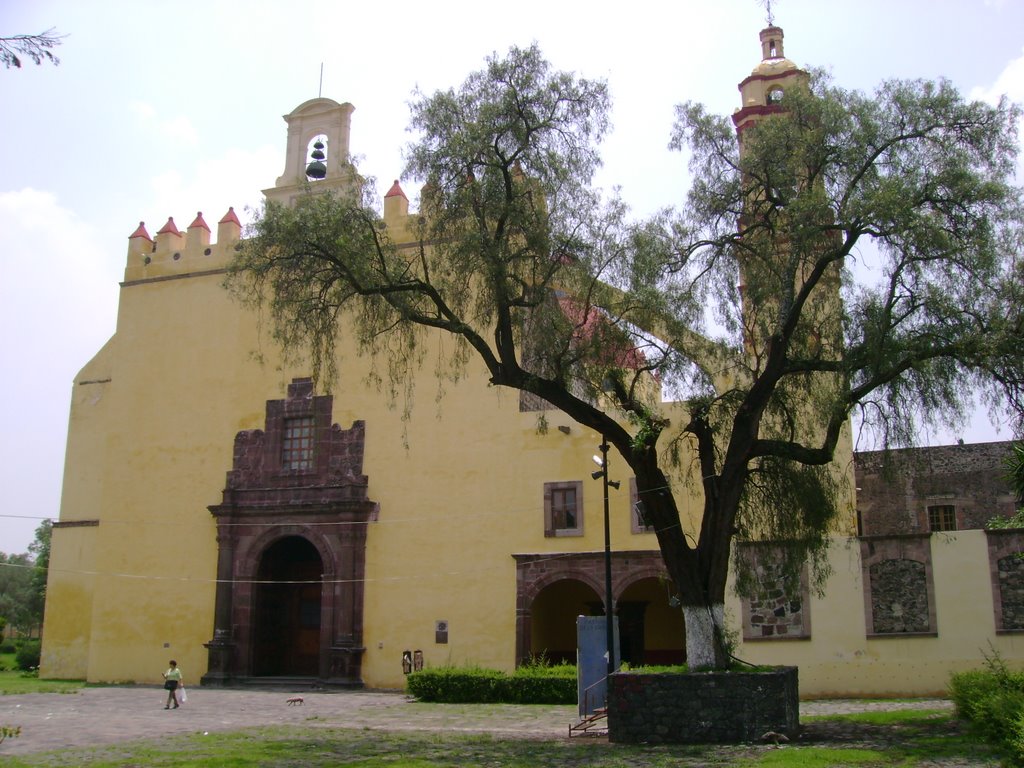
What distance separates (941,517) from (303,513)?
18.7 meters

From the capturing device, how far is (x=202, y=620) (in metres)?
25.5

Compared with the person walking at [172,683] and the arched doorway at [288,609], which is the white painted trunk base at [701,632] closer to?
the person walking at [172,683]

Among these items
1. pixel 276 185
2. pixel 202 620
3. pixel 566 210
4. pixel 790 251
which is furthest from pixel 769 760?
pixel 276 185

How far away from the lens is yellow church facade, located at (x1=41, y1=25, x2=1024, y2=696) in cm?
2309

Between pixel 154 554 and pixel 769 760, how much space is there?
20.1 metres

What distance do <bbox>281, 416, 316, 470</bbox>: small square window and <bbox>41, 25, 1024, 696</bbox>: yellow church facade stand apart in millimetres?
53

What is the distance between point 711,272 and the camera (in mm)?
13680

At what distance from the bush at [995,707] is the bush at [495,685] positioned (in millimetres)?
7592

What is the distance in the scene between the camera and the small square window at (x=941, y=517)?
30094 mm

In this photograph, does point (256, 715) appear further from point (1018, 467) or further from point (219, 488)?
point (1018, 467)

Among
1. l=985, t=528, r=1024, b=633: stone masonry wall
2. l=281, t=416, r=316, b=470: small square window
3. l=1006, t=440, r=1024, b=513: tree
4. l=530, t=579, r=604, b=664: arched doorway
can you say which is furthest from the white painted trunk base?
l=281, t=416, r=316, b=470: small square window

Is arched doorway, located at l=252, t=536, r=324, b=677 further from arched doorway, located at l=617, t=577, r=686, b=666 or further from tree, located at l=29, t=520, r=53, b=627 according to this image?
tree, located at l=29, t=520, r=53, b=627

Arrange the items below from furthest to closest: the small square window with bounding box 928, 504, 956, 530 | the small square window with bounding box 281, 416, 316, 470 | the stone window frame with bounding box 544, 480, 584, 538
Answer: the small square window with bounding box 928, 504, 956, 530 → the small square window with bounding box 281, 416, 316, 470 → the stone window frame with bounding box 544, 480, 584, 538

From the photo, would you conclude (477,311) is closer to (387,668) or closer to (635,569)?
(635,569)
